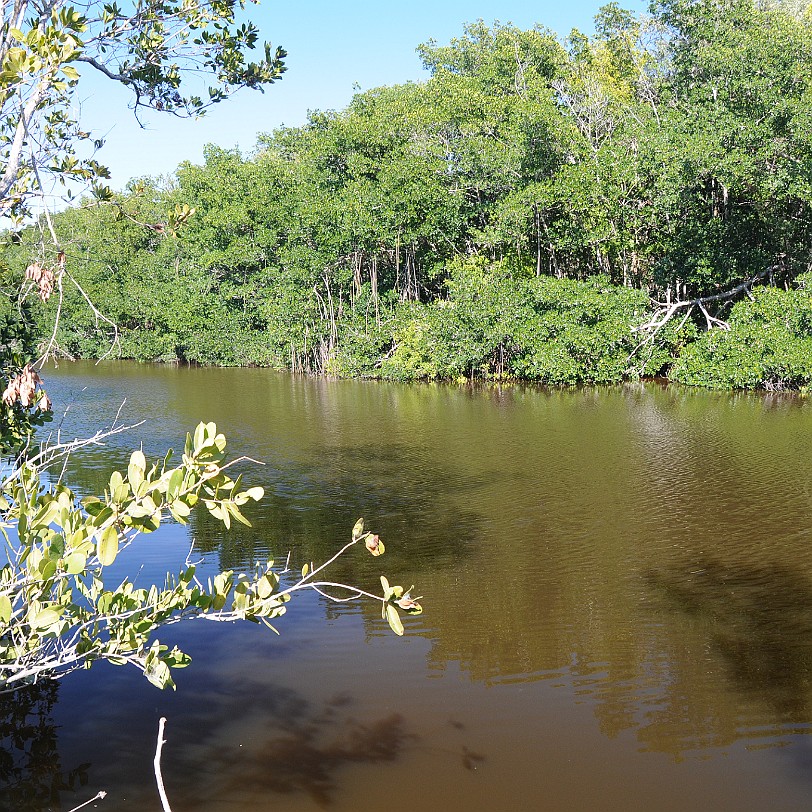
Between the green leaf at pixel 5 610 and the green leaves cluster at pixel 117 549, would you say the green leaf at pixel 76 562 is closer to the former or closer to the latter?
the green leaves cluster at pixel 117 549

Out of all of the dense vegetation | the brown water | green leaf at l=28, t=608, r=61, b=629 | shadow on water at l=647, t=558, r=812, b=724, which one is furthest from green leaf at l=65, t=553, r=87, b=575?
the dense vegetation

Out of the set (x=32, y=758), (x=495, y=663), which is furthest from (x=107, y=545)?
(x=495, y=663)

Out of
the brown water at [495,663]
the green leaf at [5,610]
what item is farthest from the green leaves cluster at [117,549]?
the brown water at [495,663]

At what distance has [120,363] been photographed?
37.5 m

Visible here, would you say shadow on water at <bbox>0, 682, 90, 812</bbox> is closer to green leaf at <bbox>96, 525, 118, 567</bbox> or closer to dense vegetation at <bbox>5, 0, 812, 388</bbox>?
green leaf at <bbox>96, 525, 118, 567</bbox>

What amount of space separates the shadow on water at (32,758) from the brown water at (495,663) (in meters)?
0.02

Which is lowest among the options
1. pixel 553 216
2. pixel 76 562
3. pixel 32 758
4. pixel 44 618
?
pixel 32 758

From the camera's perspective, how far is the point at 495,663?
6.17 m

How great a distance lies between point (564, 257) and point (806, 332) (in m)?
9.16

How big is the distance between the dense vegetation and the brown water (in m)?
9.93

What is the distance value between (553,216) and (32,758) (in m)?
23.3

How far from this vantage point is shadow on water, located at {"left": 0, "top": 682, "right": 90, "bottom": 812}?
181 inches

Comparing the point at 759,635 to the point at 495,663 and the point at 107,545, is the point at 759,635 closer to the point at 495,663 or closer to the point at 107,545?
the point at 495,663

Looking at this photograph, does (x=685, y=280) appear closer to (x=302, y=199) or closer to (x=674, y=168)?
(x=674, y=168)
